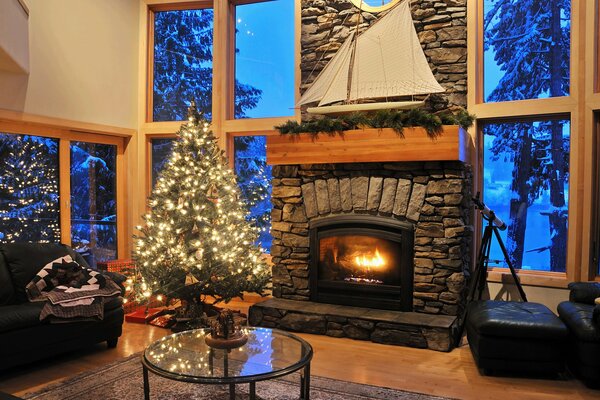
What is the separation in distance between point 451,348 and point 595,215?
186 cm

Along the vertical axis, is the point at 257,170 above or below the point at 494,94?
below

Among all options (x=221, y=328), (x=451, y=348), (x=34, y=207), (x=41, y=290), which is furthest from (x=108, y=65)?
(x=451, y=348)

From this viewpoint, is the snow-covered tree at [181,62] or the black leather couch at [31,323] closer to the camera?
the black leather couch at [31,323]

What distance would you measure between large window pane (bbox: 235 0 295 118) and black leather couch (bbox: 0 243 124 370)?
282cm

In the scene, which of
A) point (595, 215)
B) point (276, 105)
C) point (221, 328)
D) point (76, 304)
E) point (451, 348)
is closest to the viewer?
point (221, 328)

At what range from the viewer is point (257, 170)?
6.48 meters

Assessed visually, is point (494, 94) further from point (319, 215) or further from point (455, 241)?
point (319, 215)

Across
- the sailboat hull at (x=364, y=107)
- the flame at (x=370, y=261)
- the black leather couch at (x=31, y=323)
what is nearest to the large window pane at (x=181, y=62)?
the sailboat hull at (x=364, y=107)

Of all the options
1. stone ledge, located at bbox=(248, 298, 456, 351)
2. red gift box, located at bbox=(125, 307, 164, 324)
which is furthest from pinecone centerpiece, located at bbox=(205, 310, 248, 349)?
red gift box, located at bbox=(125, 307, 164, 324)

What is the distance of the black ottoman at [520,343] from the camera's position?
3779 millimetres

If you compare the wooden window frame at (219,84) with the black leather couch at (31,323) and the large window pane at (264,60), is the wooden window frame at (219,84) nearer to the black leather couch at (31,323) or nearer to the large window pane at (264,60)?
the large window pane at (264,60)

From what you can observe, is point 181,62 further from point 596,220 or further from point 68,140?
point 596,220

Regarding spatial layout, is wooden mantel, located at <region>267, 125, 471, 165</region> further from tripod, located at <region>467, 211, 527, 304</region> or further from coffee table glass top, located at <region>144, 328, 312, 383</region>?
coffee table glass top, located at <region>144, 328, 312, 383</region>

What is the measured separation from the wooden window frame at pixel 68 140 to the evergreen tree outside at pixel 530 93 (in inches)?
173
